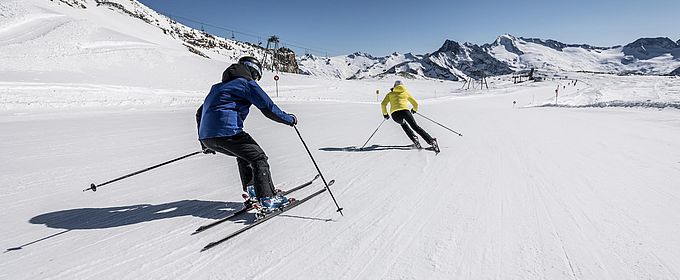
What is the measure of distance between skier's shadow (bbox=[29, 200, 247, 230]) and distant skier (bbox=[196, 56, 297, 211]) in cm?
72

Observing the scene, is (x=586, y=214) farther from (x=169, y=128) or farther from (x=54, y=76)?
(x=54, y=76)

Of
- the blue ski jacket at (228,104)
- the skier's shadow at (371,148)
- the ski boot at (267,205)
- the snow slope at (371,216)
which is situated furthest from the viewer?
the skier's shadow at (371,148)

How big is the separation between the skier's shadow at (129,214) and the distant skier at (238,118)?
0.72 metres

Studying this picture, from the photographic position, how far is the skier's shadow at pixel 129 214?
12.0 ft

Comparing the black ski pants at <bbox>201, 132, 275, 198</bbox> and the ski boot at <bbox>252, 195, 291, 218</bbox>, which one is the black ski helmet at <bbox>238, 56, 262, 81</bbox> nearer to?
the black ski pants at <bbox>201, 132, 275, 198</bbox>

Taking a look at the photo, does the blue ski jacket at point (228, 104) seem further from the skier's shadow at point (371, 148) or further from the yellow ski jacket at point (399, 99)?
the yellow ski jacket at point (399, 99)

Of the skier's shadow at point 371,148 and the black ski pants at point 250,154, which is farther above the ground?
the black ski pants at point 250,154

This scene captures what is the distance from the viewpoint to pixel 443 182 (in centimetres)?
495

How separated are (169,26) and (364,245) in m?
88.0

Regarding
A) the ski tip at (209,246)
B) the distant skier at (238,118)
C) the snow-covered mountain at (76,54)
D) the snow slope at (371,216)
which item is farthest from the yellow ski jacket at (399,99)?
the snow-covered mountain at (76,54)

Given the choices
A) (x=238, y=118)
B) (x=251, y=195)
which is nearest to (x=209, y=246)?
(x=251, y=195)

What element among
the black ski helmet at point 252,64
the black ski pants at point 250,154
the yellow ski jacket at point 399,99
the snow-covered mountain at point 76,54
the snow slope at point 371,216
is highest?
the snow-covered mountain at point 76,54

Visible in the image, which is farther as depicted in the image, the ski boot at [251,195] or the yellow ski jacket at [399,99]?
the yellow ski jacket at [399,99]

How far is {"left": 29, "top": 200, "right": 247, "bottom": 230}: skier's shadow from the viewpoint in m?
3.66
